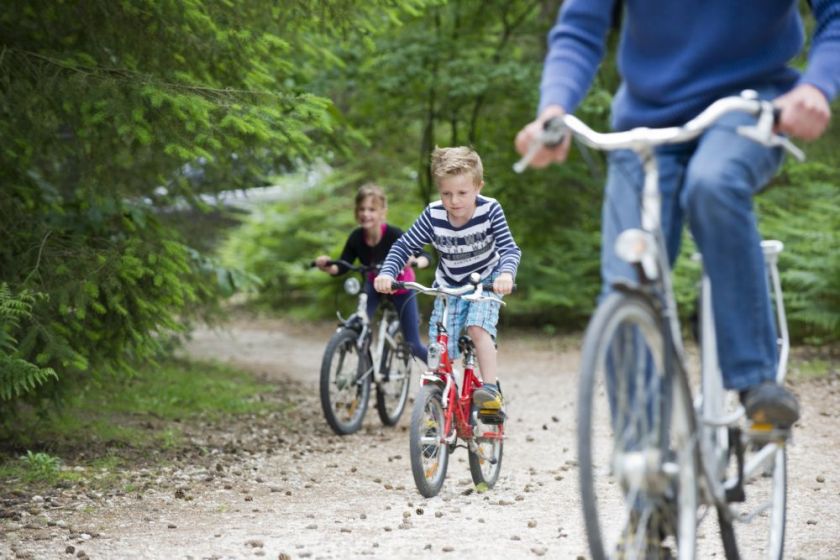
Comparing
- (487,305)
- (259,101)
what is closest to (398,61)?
(259,101)

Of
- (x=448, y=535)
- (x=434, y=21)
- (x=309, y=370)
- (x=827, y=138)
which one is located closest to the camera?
(x=448, y=535)

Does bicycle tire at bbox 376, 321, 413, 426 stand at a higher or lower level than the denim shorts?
lower

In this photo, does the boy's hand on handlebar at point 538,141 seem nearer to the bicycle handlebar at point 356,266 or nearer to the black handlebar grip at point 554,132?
Answer: the black handlebar grip at point 554,132

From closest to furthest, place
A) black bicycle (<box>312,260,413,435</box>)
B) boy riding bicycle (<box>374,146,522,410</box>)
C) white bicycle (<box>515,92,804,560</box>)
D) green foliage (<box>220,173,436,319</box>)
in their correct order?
1. white bicycle (<box>515,92,804,560</box>)
2. boy riding bicycle (<box>374,146,522,410</box>)
3. black bicycle (<box>312,260,413,435</box>)
4. green foliage (<box>220,173,436,319</box>)

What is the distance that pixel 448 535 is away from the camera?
14.8 ft

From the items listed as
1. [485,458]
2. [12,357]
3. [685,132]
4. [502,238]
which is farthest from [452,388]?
[685,132]

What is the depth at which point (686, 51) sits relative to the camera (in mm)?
2977

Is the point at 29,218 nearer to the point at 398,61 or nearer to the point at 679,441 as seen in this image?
the point at 679,441

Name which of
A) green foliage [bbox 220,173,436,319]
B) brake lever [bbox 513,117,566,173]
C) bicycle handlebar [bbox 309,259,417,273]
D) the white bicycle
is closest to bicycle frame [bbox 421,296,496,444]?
bicycle handlebar [bbox 309,259,417,273]

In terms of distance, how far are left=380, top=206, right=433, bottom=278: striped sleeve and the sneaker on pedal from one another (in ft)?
9.41

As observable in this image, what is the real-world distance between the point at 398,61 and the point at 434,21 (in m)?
1.30

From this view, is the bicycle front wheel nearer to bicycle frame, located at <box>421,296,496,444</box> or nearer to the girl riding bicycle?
bicycle frame, located at <box>421,296,496,444</box>

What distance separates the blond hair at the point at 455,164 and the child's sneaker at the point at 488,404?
110 centimetres

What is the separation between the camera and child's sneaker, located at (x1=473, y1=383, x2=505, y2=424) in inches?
219
